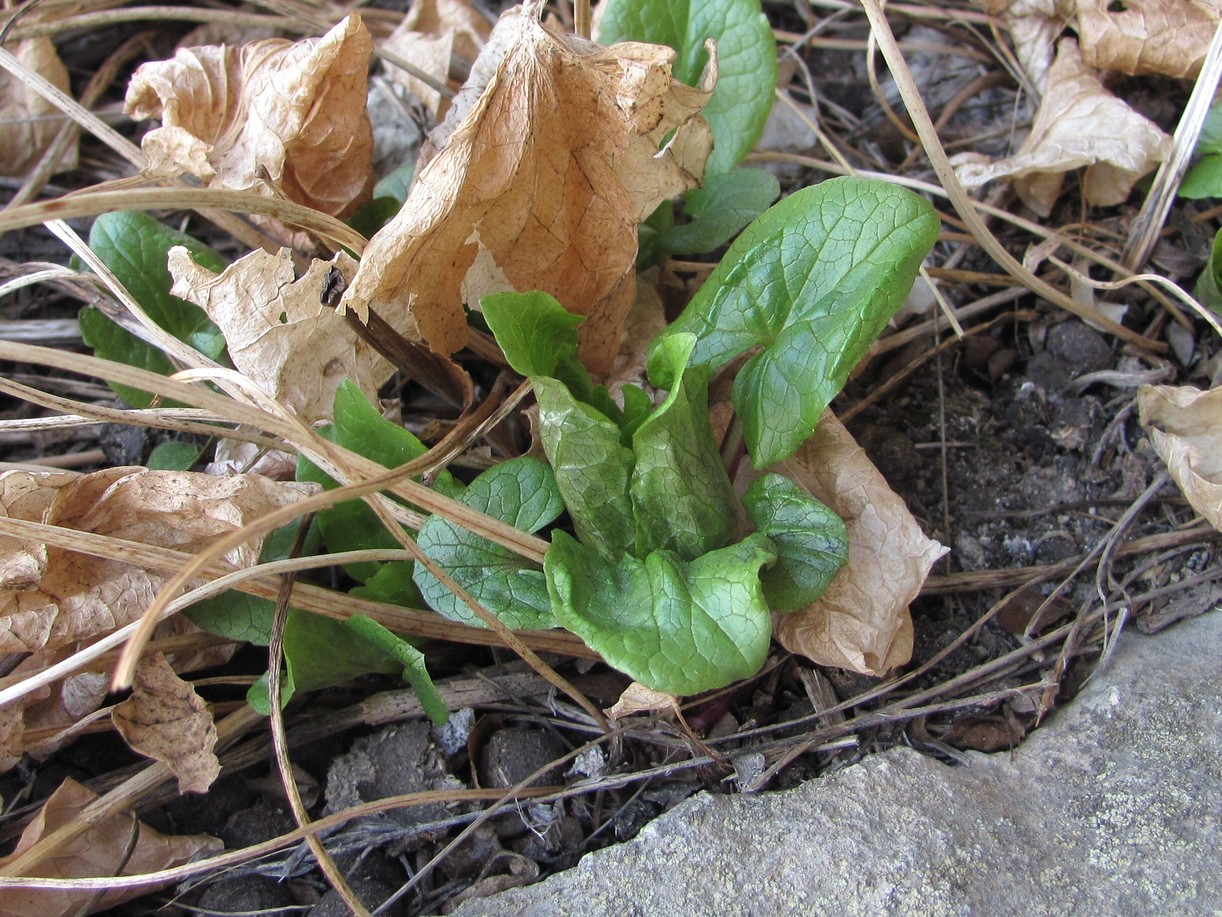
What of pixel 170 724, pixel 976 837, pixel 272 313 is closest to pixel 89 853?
pixel 170 724

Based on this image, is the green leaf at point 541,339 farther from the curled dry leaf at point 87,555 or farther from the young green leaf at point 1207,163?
the young green leaf at point 1207,163

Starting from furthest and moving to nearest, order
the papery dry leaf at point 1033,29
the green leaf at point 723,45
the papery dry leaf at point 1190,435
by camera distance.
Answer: the papery dry leaf at point 1033,29 → the green leaf at point 723,45 → the papery dry leaf at point 1190,435

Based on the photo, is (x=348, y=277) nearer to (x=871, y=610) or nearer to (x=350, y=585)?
(x=350, y=585)

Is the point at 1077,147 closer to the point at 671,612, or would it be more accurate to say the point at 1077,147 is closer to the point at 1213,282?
the point at 1213,282

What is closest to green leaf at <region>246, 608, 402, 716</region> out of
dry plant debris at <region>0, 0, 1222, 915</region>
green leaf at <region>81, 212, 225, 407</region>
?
dry plant debris at <region>0, 0, 1222, 915</region>

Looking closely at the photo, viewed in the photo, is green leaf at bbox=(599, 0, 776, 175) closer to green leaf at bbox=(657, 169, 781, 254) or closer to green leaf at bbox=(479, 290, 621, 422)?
green leaf at bbox=(657, 169, 781, 254)

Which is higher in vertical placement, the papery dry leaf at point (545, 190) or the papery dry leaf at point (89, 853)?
the papery dry leaf at point (545, 190)

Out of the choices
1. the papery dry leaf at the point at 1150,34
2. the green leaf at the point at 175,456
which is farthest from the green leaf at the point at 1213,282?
the green leaf at the point at 175,456
